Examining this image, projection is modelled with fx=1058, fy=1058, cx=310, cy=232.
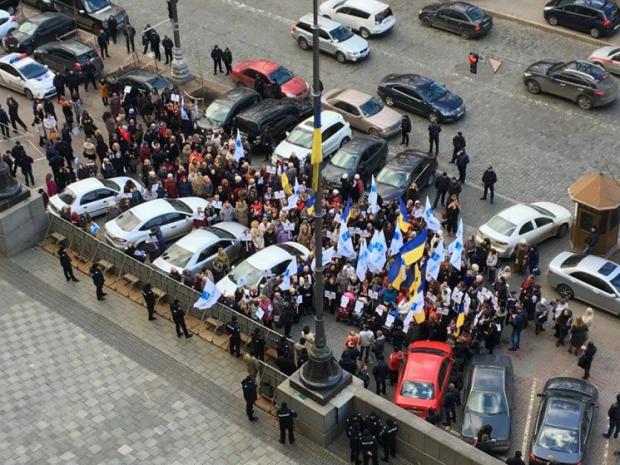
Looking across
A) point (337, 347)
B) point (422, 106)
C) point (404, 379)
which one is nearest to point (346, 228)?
point (337, 347)

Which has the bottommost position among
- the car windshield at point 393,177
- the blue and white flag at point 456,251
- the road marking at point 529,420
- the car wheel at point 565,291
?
the road marking at point 529,420

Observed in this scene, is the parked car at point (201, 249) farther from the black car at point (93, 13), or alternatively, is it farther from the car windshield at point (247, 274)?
the black car at point (93, 13)

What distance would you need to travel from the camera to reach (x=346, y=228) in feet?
101

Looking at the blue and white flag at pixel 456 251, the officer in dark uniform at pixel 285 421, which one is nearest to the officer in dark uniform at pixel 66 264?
the officer in dark uniform at pixel 285 421

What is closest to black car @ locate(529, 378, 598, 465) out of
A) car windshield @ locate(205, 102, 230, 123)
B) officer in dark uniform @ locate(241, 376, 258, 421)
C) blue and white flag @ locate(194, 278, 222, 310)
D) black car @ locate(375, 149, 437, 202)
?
officer in dark uniform @ locate(241, 376, 258, 421)

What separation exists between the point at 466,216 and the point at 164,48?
54.5 feet

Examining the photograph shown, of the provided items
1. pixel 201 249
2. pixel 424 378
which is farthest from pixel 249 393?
pixel 201 249

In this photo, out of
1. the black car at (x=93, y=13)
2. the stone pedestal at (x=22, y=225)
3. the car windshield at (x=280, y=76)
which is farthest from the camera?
the black car at (x=93, y=13)

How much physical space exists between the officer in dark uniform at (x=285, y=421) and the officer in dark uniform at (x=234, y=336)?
299 cm

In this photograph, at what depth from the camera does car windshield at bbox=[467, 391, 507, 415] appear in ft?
84.8

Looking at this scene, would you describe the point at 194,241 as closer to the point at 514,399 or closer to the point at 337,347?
the point at 337,347

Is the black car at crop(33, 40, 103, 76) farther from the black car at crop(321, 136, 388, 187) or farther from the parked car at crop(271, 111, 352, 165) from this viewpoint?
the black car at crop(321, 136, 388, 187)

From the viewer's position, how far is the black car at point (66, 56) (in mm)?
43094

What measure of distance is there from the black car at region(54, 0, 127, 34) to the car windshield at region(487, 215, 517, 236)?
2148 cm
